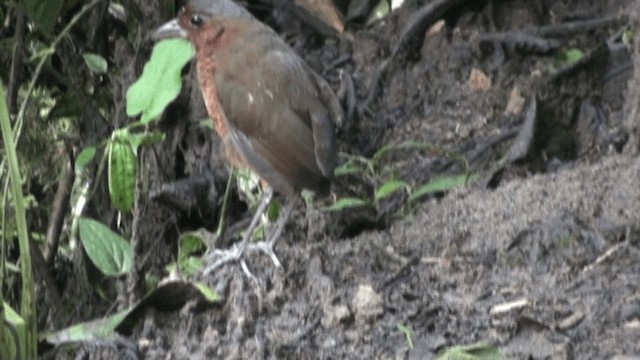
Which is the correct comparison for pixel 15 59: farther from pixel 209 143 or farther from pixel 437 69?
pixel 437 69

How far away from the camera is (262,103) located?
164 inches

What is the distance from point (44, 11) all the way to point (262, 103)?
1.12 m

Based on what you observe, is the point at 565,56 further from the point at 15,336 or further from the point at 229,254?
the point at 15,336

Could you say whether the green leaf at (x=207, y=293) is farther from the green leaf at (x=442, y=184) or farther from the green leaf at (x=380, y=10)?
the green leaf at (x=380, y=10)

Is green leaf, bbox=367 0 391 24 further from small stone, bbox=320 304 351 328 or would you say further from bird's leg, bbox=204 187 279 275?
small stone, bbox=320 304 351 328

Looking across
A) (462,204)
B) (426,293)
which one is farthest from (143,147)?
(426,293)

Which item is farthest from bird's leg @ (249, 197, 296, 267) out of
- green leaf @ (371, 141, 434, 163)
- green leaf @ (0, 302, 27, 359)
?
green leaf @ (0, 302, 27, 359)

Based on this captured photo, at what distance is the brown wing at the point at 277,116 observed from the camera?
13.1 ft

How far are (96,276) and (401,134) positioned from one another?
1379 millimetres

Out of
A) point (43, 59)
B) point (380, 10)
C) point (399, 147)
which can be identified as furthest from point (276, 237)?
point (380, 10)

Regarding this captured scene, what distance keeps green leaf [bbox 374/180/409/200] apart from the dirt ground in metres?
0.05

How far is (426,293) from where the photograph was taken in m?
3.27

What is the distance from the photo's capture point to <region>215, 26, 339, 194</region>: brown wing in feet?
13.1

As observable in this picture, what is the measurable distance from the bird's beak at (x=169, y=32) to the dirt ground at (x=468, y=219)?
0.48m
